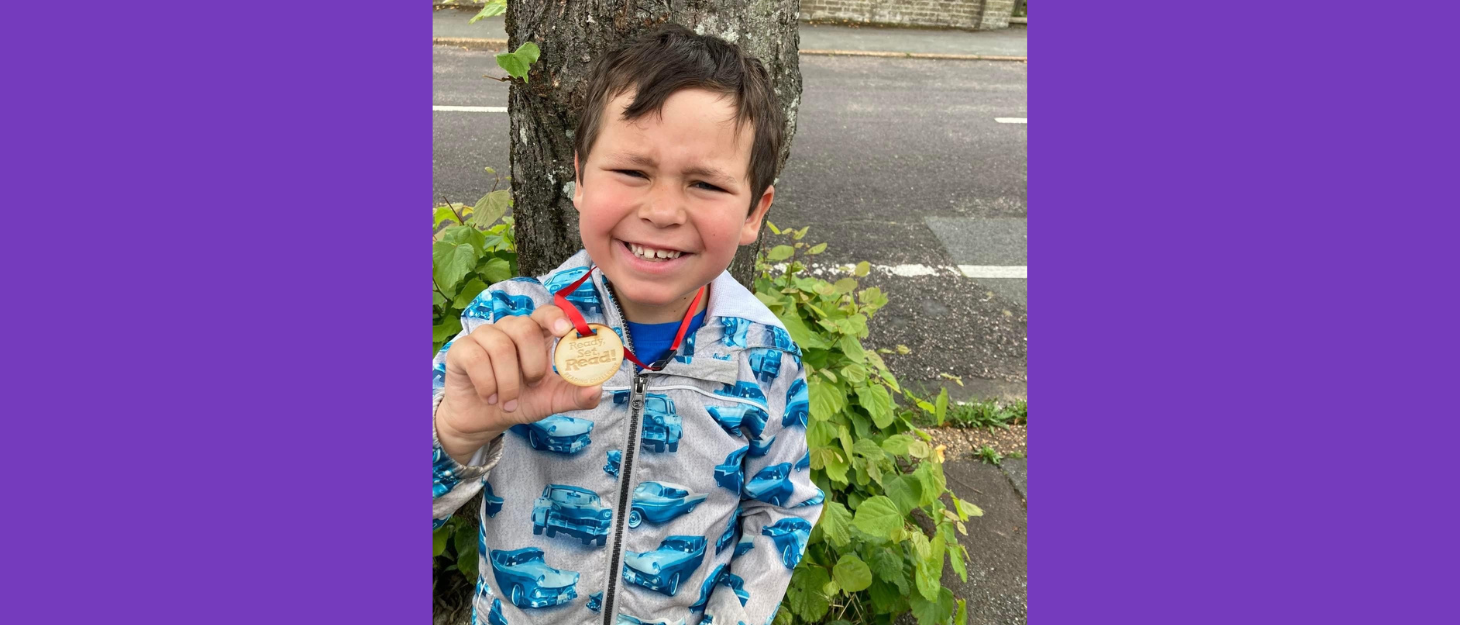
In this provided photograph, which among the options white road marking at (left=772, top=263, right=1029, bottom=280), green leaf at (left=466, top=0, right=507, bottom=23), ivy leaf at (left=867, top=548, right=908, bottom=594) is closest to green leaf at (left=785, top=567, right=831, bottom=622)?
ivy leaf at (left=867, top=548, right=908, bottom=594)

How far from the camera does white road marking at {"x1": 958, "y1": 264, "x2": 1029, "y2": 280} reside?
15.8ft

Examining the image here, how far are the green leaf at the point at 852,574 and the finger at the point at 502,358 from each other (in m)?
1.19

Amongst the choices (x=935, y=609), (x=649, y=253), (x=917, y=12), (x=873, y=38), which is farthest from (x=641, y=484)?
(x=917, y=12)

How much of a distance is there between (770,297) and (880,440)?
553 millimetres

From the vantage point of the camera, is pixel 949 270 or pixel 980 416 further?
pixel 949 270

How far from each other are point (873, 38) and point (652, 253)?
12193mm

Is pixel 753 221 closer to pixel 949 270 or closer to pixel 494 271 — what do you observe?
pixel 494 271

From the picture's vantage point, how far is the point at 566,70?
5.81 ft

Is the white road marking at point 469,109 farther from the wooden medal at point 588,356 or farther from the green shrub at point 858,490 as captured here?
the wooden medal at point 588,356

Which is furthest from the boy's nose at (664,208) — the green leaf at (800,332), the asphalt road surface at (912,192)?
the asphalt road surface at (912,192)

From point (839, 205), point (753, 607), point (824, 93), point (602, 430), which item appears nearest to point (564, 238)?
point (602, 430)

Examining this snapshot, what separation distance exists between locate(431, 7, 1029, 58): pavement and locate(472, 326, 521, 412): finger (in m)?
9.85

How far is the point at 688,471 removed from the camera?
1.51m

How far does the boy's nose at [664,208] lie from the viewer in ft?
4.33
